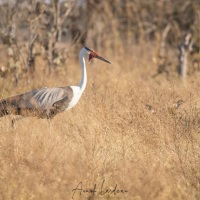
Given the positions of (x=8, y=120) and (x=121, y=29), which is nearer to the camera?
(x=8, y=120)

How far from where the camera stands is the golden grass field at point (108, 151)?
5.15 m

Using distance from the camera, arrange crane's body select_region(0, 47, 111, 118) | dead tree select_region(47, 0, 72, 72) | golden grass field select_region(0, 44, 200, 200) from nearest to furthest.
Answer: golden grass field select_region(0, 44, 200, 200), crane's body select_region(0, 47, 111, 118), dead tree select_region(47, 0, 72, 72)

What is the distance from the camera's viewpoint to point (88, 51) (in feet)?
28.1

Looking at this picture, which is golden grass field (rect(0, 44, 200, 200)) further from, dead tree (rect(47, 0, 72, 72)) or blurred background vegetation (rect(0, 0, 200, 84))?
dead tree (rect(47, 0, 72, 72))

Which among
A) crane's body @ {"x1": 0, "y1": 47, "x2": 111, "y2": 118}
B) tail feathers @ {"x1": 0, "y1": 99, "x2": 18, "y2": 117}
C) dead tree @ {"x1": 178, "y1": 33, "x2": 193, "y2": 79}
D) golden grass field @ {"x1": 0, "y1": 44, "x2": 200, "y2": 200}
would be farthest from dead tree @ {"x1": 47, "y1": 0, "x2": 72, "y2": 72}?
tail feathers @ {"x1": 0, "y1": 99, "x2": 18, "y2": 117}

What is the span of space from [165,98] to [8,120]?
1.88 metres

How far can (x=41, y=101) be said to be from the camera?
7539 mm

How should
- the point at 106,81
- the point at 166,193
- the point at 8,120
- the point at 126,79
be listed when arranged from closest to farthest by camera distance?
1. the point at 166,193
2. the point at 8,120
3. the point at 106,81
4. the point at 126,79

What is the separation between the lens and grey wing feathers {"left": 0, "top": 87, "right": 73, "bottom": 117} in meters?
7.41

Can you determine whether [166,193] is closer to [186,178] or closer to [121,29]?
[186,178]

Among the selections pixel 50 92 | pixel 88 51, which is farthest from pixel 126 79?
pixel 50 92

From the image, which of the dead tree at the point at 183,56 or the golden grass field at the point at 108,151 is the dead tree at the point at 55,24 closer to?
the dead tree at the point at 183,56

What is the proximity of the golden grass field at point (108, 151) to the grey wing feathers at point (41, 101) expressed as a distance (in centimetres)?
15

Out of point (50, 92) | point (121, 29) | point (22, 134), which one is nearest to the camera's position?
point (22, 134)
